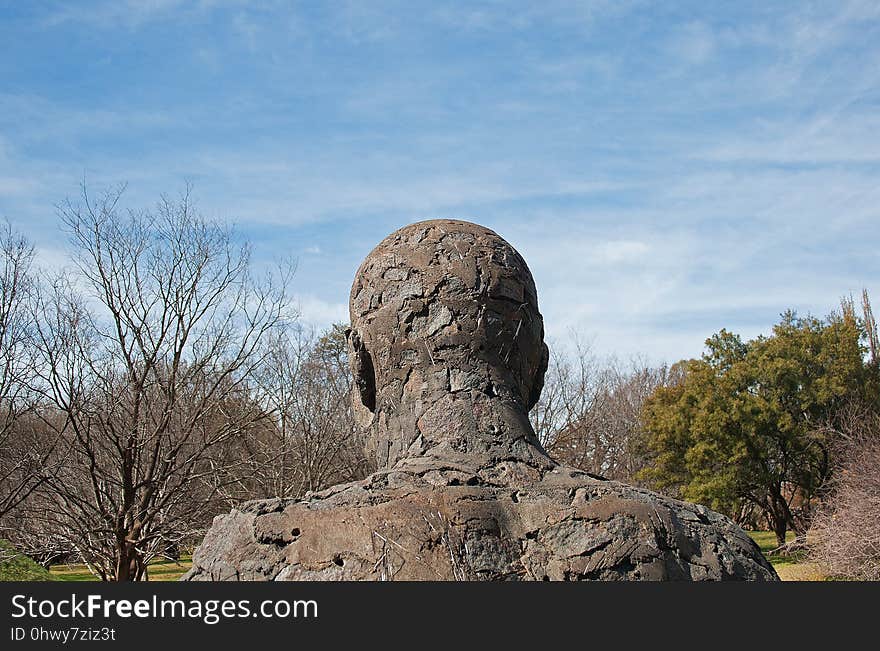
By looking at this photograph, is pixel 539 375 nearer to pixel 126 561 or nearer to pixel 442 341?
pixel 442 341

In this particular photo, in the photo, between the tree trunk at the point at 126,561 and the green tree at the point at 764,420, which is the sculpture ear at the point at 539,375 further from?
the green tree at the point at 764,420

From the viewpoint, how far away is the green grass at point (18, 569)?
1097 centimetres

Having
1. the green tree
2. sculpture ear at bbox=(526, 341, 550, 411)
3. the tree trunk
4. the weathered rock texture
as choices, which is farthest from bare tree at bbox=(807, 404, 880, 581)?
the weathered rock texture

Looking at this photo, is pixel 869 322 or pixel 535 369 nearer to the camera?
pixel 535 369

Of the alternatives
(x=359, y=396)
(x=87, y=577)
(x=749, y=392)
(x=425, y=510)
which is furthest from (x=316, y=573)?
(x=749, y=392)

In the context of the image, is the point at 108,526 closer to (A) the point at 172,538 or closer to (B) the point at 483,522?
(A) the point at 172,538

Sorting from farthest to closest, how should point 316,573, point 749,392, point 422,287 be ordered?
point 749,392 < point 422,287 < point 316,573

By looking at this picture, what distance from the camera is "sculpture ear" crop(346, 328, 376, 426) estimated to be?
11.6 ft

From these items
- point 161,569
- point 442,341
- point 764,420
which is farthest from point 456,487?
point 764,420

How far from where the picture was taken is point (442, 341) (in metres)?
3.31

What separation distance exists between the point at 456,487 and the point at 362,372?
87 cm

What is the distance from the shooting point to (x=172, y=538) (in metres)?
13.1

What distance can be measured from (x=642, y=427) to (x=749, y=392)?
14.4 ft

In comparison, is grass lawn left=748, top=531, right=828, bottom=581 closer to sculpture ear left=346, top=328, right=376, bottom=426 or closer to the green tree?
the green tree
